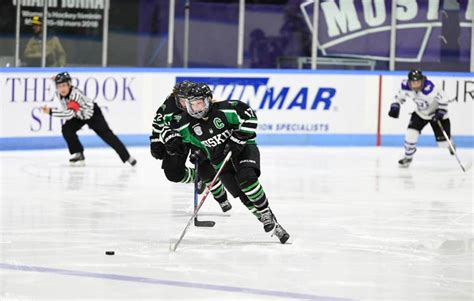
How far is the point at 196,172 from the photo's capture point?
7.30 m

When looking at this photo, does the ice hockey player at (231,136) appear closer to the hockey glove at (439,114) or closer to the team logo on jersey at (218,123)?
the team logo on jersey at (218,123)

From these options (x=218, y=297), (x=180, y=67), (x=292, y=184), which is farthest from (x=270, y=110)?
(x=218, y=297)

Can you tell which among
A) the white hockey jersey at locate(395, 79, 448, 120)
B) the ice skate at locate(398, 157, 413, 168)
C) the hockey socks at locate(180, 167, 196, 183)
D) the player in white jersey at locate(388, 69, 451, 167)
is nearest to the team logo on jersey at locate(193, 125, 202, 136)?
the hockey socks at locate(180, 167, 196, 183)

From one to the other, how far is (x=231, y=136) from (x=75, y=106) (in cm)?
478

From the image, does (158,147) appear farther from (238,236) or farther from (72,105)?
(72,105)

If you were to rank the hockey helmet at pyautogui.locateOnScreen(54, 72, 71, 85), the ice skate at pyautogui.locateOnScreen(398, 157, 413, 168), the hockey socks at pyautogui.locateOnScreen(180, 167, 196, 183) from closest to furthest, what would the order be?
1. the hockey socks at pyautogui.locateOnScreen(180, 167, 196, 183)
2. the hockey helmet at pyautogui.locateOnScreen(54, 72, 71, 85)
3. the ice skate at pyautogui.locateOnScreen(398, 157, 413, 168)

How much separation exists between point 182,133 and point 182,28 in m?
7.90

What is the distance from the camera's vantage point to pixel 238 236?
282 inches

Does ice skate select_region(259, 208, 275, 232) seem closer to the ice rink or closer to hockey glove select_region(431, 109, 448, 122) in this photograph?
the ice rink

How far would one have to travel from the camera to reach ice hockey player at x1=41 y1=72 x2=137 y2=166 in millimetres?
11188

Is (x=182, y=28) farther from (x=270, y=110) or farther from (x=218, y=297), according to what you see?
(x=218, y=297)

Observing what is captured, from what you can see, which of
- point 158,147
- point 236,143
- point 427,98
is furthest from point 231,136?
point 427,98

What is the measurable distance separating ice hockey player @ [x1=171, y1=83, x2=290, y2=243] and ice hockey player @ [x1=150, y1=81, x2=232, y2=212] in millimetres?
154

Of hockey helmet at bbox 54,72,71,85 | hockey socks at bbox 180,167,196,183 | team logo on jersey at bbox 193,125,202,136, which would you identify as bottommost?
hockey socks at bbox 180,167,196,183
